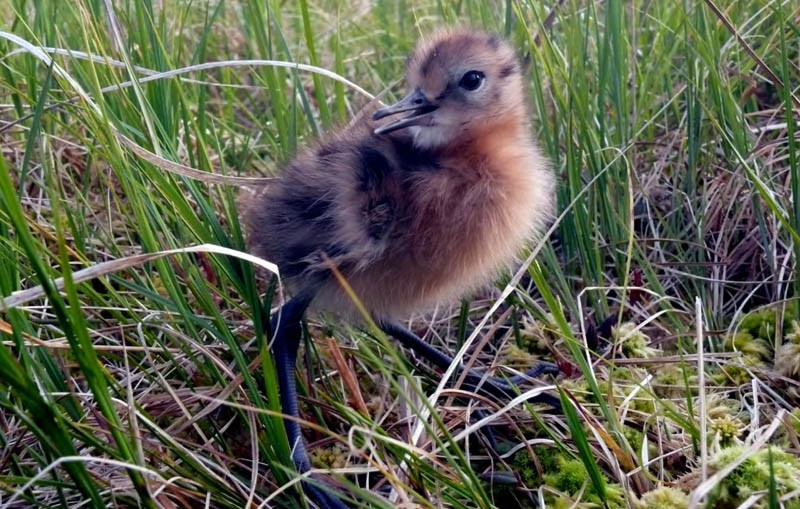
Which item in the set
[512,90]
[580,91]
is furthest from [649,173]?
[512,90]

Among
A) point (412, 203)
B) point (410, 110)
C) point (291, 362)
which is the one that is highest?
point (410, 110)

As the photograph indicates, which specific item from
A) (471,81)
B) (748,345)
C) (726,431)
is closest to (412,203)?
(471,81)

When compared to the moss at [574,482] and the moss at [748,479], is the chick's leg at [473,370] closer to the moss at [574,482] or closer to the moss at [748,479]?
the moss at [574,482]

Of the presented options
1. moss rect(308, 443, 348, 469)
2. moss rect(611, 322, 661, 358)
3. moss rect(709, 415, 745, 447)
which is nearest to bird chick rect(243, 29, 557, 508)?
moss rect(308, 443, 348, 469)

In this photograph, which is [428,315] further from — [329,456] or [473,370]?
[329,456]

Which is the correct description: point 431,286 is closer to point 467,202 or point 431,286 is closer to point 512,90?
point 467,202

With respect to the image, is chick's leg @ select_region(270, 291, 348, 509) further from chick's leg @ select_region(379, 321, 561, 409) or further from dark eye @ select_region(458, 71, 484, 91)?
dark eye @ select_region(458, 71, 484, 91)

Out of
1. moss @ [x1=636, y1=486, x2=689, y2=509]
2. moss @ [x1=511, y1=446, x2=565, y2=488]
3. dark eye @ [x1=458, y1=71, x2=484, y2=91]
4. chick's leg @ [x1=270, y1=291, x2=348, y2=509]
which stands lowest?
moss @ [x1=511, y1=446, x2=565, y2=488]

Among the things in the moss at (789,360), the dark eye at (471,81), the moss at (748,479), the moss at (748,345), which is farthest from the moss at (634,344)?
the dark eye at (471,81)
